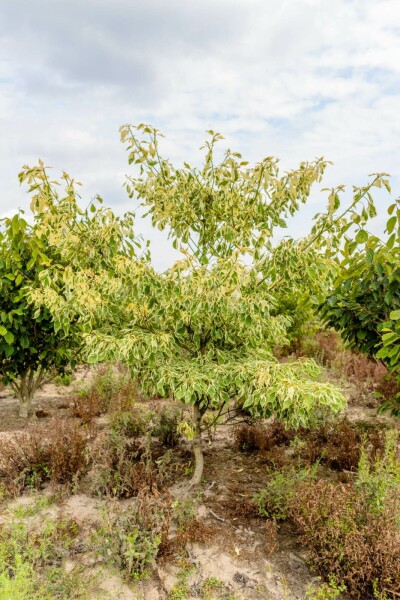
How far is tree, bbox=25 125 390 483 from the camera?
3299mm

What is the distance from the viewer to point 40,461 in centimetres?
476

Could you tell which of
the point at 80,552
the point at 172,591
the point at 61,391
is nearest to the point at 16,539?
the point at 80,552

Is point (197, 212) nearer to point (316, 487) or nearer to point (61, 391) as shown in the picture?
point (316, 487)

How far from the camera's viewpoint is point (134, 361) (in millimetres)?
3605

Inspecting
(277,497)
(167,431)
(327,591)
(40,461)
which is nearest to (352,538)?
(327,591)

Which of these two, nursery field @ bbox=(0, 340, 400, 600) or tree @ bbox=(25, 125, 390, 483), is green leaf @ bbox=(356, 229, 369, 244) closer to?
tree @ bbox=(25, 125, 390, 483)

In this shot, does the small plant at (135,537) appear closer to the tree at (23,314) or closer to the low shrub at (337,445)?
the low shrub at (337,445)

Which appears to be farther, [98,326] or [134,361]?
[98,326]

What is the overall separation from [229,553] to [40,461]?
2328mm

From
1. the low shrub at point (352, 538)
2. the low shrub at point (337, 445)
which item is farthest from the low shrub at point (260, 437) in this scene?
the low shrub at point (352, 538)

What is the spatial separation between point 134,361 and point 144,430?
2.41 m

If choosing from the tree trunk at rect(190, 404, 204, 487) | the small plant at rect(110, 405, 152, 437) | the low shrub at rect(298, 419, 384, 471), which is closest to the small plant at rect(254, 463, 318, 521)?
the tree trunk at rect(190, 404, 204, 487)

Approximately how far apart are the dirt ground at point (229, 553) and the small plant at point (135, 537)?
0.34 feet

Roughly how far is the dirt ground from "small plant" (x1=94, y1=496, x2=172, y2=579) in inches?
4.0
